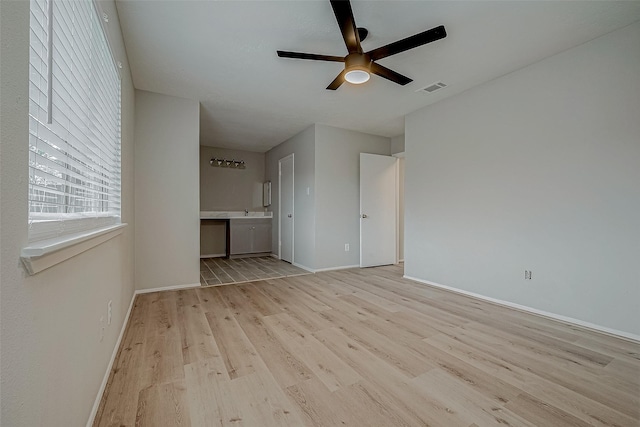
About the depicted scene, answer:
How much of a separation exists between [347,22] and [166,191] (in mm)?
2848

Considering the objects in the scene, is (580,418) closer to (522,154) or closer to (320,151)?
(522,154)

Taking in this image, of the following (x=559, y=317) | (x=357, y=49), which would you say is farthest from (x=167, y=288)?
(x=559, y=317)

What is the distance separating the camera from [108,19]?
174cm

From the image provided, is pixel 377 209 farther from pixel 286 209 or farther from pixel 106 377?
pixel 106 377

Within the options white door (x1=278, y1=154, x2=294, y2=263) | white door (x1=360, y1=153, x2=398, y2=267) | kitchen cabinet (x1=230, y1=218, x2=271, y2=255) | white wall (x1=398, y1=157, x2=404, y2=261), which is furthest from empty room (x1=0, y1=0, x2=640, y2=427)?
kitchen cabinet (x1=230, y1=218, x2=271, y2=255)

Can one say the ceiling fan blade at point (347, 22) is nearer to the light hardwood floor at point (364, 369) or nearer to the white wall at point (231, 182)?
the light hardwood floor at point (364, 369)

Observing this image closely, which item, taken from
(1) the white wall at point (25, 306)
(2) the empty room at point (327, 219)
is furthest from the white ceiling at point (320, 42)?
(1) the white wall at point (25, 306)

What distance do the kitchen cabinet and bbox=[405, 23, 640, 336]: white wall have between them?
375 centimetres

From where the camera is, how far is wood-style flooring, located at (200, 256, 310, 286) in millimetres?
4066

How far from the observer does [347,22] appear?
180 centimetres

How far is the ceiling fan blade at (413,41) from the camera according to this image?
1.85m

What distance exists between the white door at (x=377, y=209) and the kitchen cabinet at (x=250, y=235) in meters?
2.41

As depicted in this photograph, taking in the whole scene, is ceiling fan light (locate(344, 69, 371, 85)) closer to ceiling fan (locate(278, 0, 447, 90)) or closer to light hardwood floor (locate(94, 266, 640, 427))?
ceiling fan (locate(278, 0, 447, 90))

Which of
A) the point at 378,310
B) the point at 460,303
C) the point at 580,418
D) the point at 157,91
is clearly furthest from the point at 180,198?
the point at 580,418
